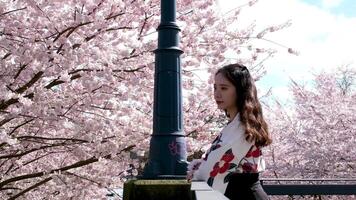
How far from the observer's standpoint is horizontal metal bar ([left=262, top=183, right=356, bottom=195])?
6.26 meters

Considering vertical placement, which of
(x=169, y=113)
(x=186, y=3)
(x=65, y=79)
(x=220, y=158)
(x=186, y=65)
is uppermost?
(x=186, y=3)

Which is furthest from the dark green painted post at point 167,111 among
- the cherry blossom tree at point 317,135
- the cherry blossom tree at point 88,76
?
the cherry blossom tree at point 317,135

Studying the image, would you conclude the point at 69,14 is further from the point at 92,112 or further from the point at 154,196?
Answer: the point at 154,196

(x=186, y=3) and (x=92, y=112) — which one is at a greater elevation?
(x=186, y=3)

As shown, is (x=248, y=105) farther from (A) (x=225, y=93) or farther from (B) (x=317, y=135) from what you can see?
(B) (x=317, y=135)

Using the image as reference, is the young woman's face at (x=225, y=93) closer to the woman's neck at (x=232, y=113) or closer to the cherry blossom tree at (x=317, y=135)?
the woman's neck at (x=232, y=113)

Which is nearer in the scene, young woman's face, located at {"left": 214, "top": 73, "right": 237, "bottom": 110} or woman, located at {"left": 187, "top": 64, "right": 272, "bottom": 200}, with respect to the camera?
woman, located at {"left": 187, "top": 64, "right": 272, "bottom": 200}

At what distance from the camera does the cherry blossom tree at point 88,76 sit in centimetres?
586

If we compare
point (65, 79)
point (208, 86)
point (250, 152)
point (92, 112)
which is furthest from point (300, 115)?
point (250, 152)

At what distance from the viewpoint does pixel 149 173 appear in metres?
4.19

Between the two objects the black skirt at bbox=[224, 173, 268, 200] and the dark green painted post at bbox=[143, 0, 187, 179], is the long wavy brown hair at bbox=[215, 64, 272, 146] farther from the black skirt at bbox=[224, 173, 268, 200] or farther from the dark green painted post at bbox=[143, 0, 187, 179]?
the dark green painted post at bbox=[143, 0, 187, 179]

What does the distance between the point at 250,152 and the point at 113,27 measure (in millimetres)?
4525

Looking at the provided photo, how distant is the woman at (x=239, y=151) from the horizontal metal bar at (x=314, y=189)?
12.9ft

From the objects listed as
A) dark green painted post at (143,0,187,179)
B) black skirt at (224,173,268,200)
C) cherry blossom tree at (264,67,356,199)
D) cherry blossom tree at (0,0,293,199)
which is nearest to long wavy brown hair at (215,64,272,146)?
black skirt at (224,173,268,200)
